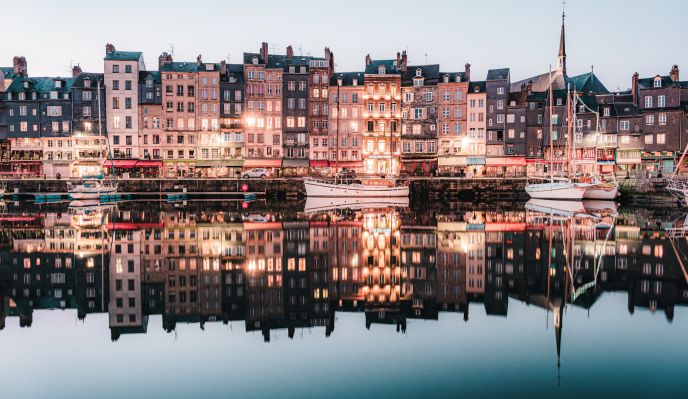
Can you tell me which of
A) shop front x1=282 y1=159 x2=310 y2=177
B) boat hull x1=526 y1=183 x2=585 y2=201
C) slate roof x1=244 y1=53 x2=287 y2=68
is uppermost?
slate roof x1=244 y1=53 x2=287 y2=68

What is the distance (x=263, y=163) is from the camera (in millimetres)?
61719

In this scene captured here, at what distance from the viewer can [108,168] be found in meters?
61.0

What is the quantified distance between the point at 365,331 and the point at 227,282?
5310 mm

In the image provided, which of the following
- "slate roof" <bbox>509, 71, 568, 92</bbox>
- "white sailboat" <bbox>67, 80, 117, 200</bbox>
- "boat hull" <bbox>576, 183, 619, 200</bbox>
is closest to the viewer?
"boat hull" <bbox>576, 183, 619, 200</bbox>

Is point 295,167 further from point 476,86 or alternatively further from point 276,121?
point 476,86

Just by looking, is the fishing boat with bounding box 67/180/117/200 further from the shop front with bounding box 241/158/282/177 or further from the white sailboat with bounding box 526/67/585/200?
the white sailboat with bounding box 526/67/585/200

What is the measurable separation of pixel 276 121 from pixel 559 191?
32041mm

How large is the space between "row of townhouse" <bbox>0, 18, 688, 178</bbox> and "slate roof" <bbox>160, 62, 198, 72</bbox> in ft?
0.40

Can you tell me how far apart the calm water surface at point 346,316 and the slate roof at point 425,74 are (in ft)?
147

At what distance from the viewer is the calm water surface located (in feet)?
26.0

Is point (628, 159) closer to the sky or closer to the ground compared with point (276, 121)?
closer to the ground

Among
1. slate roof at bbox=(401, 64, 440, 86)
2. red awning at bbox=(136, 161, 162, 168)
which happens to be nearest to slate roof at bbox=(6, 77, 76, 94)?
red awning at bbox=(136, 161, 162, 168)

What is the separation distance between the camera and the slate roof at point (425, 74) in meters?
64.4

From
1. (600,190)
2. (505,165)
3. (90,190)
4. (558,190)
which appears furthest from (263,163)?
(600,190)
